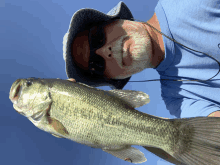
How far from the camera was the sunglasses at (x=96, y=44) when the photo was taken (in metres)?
0.97

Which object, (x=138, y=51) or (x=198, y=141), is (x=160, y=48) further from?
(x=198, y=141)

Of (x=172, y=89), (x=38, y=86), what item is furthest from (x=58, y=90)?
(x=172, y=89)

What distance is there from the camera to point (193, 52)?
92cm

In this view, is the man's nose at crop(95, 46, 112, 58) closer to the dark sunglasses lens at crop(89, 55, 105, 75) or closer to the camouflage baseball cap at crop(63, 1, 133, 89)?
the dark sunglasses lens at crop(89, 55, 105, 75)

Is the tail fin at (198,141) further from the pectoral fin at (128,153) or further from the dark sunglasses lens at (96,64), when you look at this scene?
the dark sunglasses lens at (96,64)

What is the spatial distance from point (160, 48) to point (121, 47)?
1.04 ft

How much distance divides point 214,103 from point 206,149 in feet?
1.78

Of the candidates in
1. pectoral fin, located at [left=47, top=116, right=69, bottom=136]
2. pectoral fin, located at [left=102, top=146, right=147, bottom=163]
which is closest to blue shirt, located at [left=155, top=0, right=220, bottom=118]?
pectoral fin, located at [left=102, top=146, right=147, bottom=163]

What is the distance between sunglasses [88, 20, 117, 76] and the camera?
0.97 meters

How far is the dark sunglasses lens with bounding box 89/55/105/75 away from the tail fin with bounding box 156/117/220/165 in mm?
613

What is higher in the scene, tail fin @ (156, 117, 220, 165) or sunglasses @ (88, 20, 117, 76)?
sunglasses @ (88, 20, 117, 76)

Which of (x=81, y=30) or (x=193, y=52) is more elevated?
(x=81, y=30)

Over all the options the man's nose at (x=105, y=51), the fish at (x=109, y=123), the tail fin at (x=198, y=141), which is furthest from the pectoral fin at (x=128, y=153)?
the man's nose at (x=105, y=51)

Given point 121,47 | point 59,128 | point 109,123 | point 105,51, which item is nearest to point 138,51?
point 121,47
